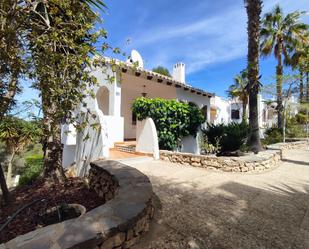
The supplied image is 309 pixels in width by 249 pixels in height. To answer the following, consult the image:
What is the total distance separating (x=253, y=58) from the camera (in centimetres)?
1002

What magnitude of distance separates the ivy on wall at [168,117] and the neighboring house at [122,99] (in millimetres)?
867

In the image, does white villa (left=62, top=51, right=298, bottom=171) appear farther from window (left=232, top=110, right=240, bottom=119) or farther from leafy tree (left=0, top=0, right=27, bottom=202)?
window (left=232, top=110, right=240, bottom=119)

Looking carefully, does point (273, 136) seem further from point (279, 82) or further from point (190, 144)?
point (190, 144)

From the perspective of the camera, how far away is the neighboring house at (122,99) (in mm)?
8727

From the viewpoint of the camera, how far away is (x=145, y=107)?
371 inches

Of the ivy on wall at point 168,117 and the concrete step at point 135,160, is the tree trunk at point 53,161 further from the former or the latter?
the ivy on wall at point 168,117

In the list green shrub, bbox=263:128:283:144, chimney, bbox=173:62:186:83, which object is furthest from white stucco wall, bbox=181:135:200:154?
chimney, bbox=173:62:186:83

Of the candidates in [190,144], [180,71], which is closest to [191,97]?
[180,71]

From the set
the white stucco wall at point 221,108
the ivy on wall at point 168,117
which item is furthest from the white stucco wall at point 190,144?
the white stucco wall at point 221,108

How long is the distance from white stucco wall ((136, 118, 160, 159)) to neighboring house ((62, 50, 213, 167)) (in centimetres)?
149

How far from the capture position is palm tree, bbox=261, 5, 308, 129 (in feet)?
64.6

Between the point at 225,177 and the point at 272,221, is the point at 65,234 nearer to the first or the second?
the point at 272,221

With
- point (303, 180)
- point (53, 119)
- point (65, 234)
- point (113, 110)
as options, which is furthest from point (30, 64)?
point (303, 180)

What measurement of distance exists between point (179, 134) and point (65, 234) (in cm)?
830
